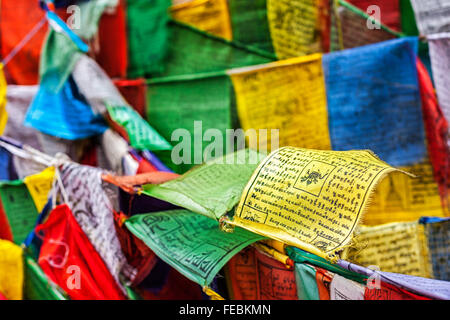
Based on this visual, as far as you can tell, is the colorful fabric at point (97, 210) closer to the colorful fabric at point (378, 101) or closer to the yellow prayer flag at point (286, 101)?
the yellow prayer flag at point (286, 101)

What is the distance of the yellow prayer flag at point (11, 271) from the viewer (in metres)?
1.81

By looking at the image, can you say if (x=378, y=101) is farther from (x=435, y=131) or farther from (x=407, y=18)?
(x=407, y=18)

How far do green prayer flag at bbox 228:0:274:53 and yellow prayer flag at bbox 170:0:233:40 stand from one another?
35 mm

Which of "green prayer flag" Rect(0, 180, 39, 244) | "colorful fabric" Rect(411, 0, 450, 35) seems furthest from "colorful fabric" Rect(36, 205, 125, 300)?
"colorful fabric" Rect(411, 0, 450, 35)

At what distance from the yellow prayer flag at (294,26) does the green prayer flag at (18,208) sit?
51.2 inches

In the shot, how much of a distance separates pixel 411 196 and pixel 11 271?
5.47 ft

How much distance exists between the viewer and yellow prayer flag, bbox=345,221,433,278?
4.67 feet

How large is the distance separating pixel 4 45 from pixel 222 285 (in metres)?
2.03

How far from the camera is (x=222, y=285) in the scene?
1395 mm

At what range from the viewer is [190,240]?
1292mm

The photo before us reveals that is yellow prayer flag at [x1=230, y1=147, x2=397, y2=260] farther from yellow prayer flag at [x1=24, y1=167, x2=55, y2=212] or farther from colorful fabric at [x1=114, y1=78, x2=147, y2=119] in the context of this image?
colorful fabric at [x1=114, y1=78, x2=147, y2=119]

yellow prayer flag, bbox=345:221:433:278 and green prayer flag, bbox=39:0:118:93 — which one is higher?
green prayer flag, bbox=39:0:118:93

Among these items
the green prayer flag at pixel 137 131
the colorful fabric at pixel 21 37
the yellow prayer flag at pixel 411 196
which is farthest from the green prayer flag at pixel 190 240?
the colorful fabric at pixel 21 37
